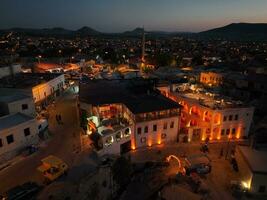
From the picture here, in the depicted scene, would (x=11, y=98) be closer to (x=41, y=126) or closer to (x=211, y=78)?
(x=41, y=126)

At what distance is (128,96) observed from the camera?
4262 centimetres

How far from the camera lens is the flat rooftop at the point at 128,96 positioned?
36.6m

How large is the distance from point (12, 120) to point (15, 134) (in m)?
2.77

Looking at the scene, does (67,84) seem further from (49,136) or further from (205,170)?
(205,170)

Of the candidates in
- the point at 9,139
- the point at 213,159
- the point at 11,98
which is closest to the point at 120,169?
the point at 213,159

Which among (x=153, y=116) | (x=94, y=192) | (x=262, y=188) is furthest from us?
(x=153, y=116)

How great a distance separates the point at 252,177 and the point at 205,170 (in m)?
5.92

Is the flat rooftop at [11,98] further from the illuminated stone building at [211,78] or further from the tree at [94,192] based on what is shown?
the illuminated stone building at [211,78]

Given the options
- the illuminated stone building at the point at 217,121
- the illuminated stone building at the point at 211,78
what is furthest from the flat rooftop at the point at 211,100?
the illuminated stone building at the point at 211,78

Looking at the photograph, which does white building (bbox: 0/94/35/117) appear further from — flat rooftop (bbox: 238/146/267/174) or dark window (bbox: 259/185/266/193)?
dark window (bbox: 259/185/266/193)

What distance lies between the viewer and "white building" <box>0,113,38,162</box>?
30052 millimetres

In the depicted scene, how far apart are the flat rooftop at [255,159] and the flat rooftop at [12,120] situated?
3234 cm

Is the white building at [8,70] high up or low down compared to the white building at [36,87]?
up

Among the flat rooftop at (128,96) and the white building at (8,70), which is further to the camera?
the white building at (8,70)
